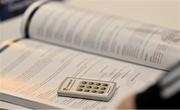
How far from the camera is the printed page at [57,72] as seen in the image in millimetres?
626

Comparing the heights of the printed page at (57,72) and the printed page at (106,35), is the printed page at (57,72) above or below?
below

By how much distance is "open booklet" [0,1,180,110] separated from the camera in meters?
0.65

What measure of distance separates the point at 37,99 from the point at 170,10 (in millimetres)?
499

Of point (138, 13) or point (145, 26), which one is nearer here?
point (145, 26)

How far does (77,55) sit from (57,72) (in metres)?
0.07

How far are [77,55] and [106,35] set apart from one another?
7 centimetres

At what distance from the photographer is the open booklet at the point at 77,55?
0.65m

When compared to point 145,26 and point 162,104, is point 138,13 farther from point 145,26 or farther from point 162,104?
point 162,104

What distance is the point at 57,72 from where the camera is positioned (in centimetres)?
71

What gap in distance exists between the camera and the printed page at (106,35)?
0.71m

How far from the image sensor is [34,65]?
73 cm

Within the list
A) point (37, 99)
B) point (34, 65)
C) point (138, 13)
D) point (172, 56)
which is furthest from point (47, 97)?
point (138, 13)

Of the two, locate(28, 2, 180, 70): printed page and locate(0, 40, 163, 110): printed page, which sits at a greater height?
locate(28, 2, 180, 70): printed page

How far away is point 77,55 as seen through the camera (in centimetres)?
76
